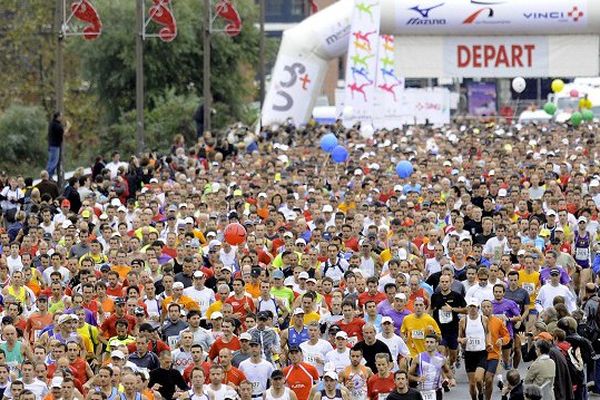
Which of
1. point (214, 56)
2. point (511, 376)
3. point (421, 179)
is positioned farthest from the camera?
point (214, 56)

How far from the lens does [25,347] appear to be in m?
19.1

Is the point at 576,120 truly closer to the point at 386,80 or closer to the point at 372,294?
the point at 386,80

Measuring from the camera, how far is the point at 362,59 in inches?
1702

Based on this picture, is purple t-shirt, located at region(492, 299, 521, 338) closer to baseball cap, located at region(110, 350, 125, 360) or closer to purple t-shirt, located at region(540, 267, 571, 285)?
purple t-shirt, located at region(540, 267, 571, 285)

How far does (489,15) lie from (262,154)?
6.23 m

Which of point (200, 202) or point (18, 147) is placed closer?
point (200, 202)

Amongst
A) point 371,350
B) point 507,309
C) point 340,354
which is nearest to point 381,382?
point 340,354

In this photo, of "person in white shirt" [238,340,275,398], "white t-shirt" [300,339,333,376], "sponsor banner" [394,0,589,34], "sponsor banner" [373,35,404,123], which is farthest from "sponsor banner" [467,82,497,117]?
"person in white shirt" [238,340,275,398]

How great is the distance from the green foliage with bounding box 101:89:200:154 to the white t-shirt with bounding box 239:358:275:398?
1649 inches

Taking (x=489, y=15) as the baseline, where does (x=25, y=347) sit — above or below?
below

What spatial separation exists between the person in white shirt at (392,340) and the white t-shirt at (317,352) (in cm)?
56

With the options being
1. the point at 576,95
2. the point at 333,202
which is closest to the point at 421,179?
the point at 333,202

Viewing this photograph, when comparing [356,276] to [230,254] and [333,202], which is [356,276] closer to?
[230,254]

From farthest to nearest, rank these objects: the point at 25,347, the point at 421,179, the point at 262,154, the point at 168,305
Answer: the point at 262,154 → the point at 421,179 → the point at 168,305 → the point at 25,347
